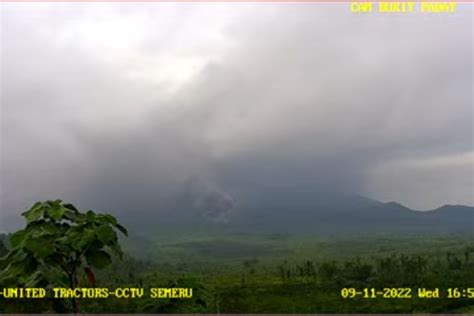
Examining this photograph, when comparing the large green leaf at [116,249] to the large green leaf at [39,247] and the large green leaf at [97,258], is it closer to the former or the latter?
the large green leaf at [97,258]

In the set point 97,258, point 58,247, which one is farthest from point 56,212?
point 97,258

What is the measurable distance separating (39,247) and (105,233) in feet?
1.12

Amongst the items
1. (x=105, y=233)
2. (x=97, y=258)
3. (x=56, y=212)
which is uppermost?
(x=56, y=212)

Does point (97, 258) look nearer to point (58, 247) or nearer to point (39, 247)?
point (58, 247)

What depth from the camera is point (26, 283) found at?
2594 millimetres

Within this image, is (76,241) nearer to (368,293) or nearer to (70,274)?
(70,274)

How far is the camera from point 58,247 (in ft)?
8.76

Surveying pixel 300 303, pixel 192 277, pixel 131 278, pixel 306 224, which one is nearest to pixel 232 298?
pixel 300 303

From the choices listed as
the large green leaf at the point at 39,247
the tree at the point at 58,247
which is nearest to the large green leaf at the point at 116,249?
the tree at the point at 58,247

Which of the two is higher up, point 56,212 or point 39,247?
point 56,212

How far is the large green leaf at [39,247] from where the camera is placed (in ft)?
8.43

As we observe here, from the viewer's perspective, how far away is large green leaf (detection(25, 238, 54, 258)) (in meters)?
2.57

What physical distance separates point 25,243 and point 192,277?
3.47ft

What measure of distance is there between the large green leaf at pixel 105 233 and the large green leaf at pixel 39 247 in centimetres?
27
